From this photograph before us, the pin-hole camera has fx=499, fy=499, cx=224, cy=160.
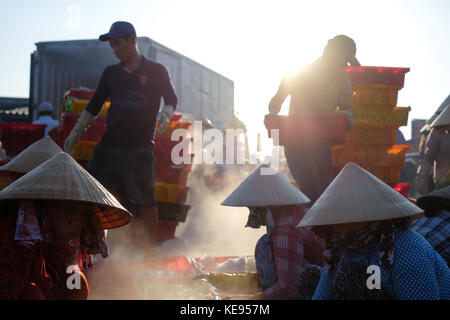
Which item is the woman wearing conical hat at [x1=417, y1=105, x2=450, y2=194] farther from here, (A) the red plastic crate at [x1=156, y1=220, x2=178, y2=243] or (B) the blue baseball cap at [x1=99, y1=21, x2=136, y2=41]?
(B) the blue baseball cap at [x1=99, y1=21, x2=136, y2=41]

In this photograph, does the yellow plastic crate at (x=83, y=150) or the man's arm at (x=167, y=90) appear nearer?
the man's arm at (x=167, y=90)

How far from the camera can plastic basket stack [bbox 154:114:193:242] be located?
563 centimetres

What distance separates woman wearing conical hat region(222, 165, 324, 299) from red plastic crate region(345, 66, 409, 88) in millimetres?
2760

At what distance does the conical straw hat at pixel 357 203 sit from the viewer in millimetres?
1889

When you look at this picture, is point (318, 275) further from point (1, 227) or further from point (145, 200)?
point (145, 200)

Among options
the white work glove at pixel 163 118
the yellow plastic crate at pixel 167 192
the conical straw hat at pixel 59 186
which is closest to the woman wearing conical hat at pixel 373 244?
the conical straw hat at pixel 59 186

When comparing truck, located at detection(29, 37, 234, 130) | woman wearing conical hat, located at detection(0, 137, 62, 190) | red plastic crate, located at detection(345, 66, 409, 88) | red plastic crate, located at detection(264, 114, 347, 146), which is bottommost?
woman wearing conical hat, located at detection(0, 137, 62, 190)

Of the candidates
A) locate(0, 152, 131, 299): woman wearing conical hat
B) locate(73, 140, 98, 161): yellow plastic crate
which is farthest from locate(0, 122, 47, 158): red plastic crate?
locate(0, 152, 131, 299): woman wearing conical hat

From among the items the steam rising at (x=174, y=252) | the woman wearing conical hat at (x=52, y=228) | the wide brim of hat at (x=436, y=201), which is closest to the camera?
the woman wearing conical hat at (x=52, y=228)

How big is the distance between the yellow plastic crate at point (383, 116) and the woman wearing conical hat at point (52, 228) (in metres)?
3.98

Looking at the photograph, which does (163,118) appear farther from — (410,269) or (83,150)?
(410,269)

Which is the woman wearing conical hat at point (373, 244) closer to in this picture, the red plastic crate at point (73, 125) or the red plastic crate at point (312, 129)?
the red plastic crate at point (312, 129)

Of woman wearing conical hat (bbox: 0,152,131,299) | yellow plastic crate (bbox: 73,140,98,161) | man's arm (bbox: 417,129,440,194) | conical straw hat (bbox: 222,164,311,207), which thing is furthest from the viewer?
man's arm (bbox: 417,129,440,194)

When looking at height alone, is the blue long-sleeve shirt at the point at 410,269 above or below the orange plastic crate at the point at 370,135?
below
